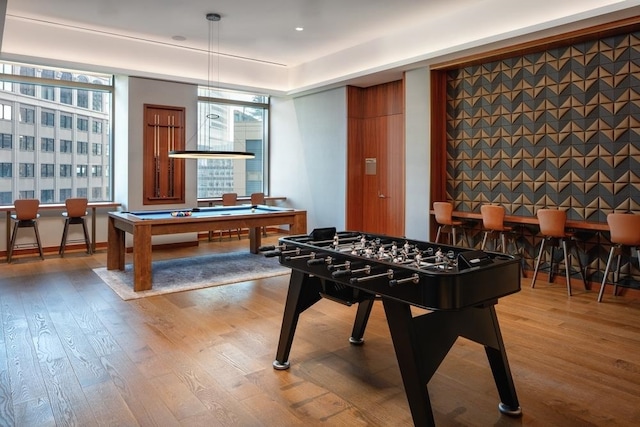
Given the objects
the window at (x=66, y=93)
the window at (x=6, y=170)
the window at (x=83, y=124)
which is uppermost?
the window at (x=66, y=93)

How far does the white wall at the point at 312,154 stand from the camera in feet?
26.3

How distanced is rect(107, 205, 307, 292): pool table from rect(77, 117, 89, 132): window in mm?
2580

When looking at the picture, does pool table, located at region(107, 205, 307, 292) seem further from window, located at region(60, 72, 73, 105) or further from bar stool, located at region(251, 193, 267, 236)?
window, located at region(60, 72, 73, 105)

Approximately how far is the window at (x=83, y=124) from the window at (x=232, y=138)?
187 cm

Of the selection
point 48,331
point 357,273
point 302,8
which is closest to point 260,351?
point 357,273

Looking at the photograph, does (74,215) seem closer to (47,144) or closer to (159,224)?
(47,144)

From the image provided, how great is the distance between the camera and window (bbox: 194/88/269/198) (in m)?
8.69

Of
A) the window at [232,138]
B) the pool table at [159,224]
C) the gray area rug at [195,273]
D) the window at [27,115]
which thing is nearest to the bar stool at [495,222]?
the pool table at [159,224]

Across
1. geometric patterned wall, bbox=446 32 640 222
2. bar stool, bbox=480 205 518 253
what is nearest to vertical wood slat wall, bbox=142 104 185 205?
geometric patterned wall, bbox=446 32 640 222

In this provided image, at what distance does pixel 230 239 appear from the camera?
870cm

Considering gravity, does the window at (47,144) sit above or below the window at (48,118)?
below

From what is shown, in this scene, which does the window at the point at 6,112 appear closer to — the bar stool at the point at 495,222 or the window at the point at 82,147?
the window at the point at 82,147

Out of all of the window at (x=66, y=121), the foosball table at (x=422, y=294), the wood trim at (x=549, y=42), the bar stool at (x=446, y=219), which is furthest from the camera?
the window at (x=66, y=121)

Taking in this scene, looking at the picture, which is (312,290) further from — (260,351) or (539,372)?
(539,372)
